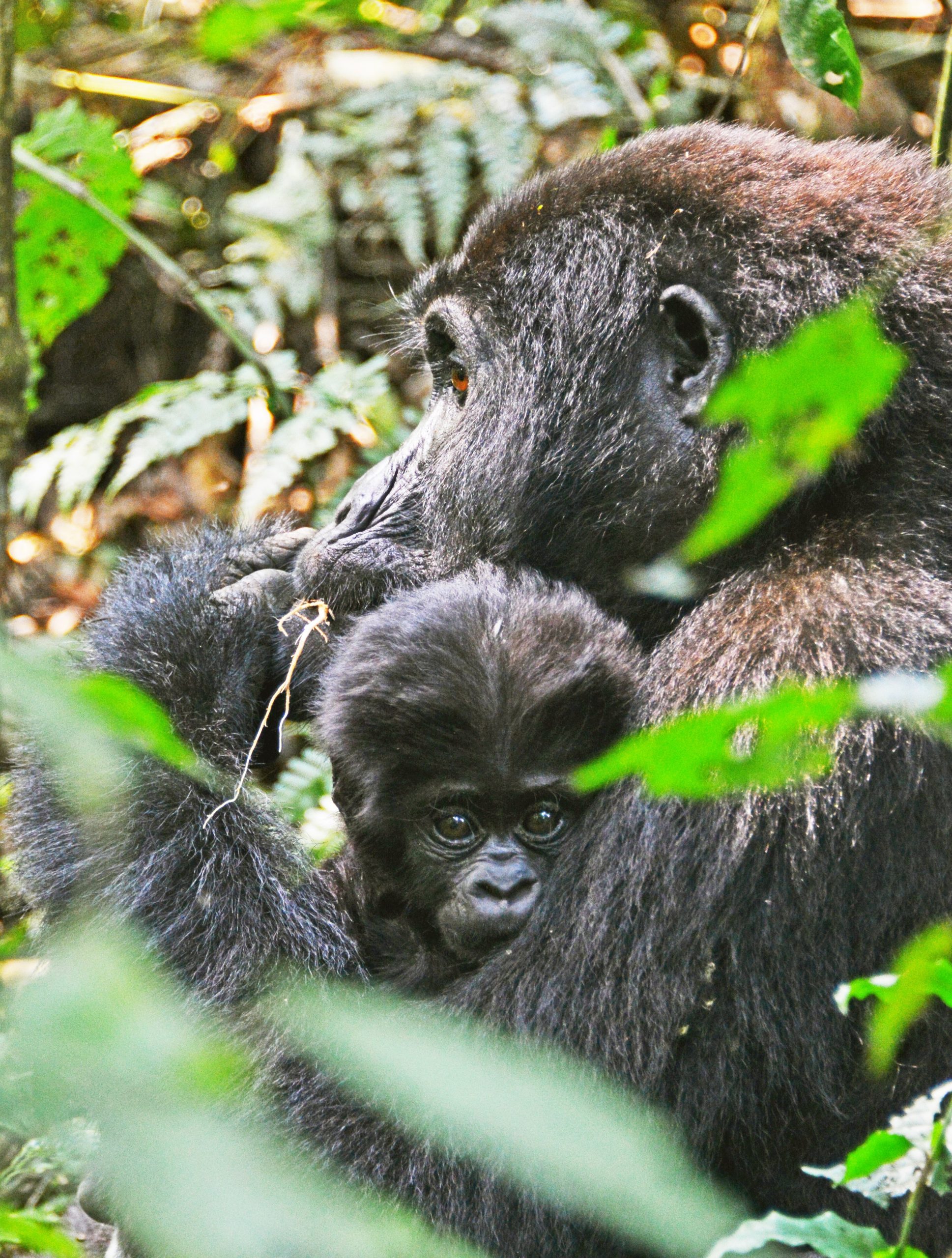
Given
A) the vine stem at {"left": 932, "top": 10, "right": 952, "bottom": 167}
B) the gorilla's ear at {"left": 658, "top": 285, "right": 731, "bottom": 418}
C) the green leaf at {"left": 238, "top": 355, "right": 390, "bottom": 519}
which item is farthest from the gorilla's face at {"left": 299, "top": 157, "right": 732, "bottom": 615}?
the vine stem at {"left": 932, "top": 10, "right": 952, "bottom": 167}

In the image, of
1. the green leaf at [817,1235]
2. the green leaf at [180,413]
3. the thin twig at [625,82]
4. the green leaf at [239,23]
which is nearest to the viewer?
the green leaf at [239,23]

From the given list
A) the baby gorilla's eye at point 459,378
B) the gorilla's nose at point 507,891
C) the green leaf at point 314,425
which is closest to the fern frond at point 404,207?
the green leaf at point 314,425

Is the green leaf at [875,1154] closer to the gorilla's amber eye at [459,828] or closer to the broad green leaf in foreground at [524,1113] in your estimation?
the broad green leaf in foreground at [524,1113]

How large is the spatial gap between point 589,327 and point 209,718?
1.27 m

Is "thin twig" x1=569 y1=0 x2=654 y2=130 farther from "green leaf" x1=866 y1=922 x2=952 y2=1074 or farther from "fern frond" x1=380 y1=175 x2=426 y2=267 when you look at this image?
"green leaf" x1=866 y1=922 x2=952 y2=1074

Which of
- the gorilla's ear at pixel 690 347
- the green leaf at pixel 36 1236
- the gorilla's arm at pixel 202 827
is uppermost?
the green leaf at pixel 36 1236

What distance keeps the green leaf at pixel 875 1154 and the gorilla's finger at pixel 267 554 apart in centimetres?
238

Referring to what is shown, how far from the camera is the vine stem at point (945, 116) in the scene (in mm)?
4406

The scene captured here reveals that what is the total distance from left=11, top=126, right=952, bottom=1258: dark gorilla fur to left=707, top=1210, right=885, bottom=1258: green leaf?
604 millimetres

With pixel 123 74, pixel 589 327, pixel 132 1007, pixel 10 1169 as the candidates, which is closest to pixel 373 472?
pixel 589 327

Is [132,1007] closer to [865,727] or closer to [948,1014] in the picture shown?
[865,727]

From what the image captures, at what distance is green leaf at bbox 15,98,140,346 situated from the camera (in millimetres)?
5066

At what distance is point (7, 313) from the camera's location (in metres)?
2.85

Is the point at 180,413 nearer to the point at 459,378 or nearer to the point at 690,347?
the point at 459,378
